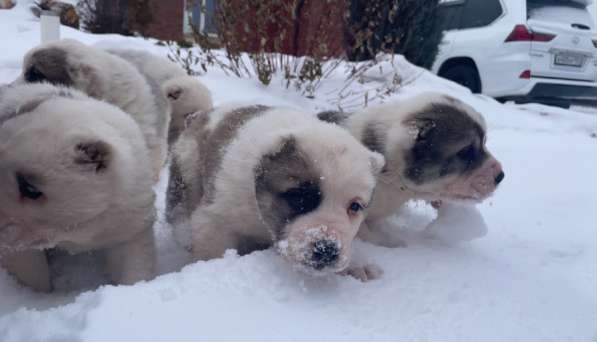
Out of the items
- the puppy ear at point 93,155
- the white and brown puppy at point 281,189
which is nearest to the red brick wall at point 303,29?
the white and brown puppy at point 281,189

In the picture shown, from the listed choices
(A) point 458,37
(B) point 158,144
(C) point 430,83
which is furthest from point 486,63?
(B) point 158,144

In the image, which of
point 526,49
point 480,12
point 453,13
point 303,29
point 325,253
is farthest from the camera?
point 453,13

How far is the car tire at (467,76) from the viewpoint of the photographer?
511 inches

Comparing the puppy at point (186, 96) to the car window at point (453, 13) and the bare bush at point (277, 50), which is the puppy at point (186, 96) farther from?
the car window at point (453, 13)

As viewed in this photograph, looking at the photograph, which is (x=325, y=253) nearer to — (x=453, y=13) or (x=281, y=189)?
(x=281, y=189)

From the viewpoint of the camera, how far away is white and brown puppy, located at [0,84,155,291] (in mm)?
2549

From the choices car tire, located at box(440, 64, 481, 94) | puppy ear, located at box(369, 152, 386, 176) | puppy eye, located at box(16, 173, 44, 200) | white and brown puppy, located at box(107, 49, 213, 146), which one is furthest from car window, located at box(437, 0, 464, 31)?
puppy eye, located at box(16, 173, 44, 200)

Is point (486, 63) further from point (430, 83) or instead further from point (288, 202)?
point (288, 202)

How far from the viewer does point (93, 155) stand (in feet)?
8.79

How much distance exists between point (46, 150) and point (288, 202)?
120 centimetres

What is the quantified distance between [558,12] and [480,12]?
1.71 meters

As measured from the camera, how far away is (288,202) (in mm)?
2795

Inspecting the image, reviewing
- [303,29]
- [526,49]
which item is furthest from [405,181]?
[526,49]

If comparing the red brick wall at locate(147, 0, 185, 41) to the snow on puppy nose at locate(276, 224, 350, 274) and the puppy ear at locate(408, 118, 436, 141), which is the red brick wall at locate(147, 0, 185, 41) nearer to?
the puppy ear at locate(408, 118, 436, 141)
